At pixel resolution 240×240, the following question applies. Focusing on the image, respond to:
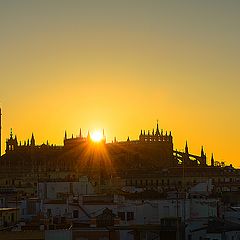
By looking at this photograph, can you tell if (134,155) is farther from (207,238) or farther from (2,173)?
(207,238)

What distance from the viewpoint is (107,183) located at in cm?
8069

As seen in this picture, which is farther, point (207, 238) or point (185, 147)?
point (185, 147)

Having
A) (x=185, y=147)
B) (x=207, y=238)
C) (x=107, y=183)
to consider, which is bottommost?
(x=207, y=238)

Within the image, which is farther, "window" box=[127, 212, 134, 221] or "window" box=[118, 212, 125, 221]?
"window" box=[127, 212, 134, 221]

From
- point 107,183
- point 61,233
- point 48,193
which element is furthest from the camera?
point 107,183

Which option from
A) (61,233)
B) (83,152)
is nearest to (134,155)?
(83,152)

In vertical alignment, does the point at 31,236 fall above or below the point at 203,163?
below

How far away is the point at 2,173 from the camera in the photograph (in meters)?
92.4

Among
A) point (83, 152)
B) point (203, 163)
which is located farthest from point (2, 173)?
point (203, 163)

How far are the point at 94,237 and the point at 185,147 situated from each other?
3125 inches

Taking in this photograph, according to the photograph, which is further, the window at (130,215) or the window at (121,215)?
the window at (130,215)

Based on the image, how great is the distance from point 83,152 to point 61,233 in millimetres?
75622

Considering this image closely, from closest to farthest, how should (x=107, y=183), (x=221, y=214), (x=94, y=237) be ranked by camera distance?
(x=94, y=237) < (x=221, y=214) < (x=107, y=183)

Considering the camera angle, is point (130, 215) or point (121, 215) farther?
point (130, 215)
